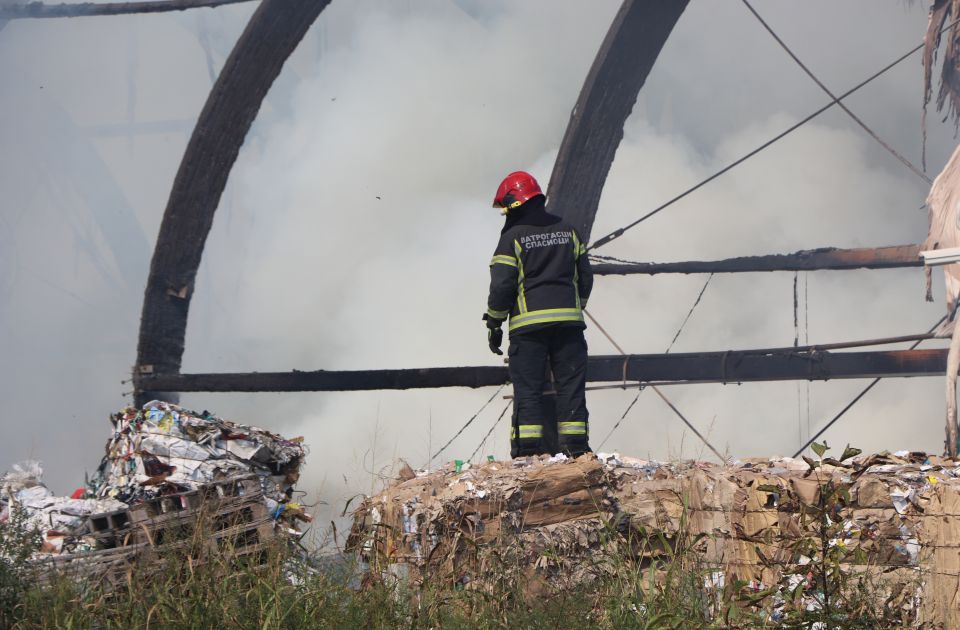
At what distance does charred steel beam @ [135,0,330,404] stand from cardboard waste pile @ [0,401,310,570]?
15.0 ft

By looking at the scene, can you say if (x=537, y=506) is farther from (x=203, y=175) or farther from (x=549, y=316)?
(x=203, y=175)

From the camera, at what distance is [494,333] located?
665 centimetres

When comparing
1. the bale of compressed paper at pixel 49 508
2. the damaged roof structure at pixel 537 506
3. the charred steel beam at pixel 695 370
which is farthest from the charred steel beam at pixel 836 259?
the bale of compressed paper at pixel 49 508

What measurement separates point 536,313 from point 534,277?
25cm

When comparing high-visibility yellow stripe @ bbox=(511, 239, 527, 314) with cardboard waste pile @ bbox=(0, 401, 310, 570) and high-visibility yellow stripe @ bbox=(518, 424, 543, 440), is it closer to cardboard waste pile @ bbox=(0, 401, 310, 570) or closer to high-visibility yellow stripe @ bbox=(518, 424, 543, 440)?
high-visibility yellow stripe @ bbox=(518, 424, 543, 440)

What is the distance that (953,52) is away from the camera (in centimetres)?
972

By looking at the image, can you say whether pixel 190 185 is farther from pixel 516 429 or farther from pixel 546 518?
pixel 546 518

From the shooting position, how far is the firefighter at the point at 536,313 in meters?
6.39

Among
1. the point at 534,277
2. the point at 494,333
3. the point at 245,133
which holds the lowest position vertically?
the point at 494,333

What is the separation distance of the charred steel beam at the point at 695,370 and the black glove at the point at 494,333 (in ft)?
7.60

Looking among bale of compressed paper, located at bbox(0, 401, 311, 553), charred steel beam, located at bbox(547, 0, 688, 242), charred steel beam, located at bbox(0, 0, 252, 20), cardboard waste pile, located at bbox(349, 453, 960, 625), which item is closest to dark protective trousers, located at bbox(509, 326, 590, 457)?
cardboard waste pile, located at bbox(349, 453, 960, 625)

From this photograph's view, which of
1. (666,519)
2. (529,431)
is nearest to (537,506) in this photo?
(666,519)

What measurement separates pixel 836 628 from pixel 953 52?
8.09 metres

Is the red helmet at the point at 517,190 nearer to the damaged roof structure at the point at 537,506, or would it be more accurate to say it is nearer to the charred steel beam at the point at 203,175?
the damaged roof structure at the point at 537,506
